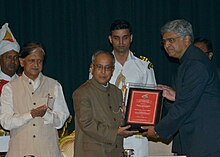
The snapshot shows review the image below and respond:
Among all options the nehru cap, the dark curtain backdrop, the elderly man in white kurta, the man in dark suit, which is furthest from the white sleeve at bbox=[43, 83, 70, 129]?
the dark curtain backdrop

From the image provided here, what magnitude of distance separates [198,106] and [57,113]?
3.59 ft

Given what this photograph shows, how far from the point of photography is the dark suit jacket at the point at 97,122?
3891 millimetres

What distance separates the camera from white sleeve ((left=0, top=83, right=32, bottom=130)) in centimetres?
404

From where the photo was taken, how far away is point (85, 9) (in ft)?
18.7

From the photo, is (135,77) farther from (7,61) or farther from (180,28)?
(7,61)

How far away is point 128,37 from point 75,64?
47.4 inches

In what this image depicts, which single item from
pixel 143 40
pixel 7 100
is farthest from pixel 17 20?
pixel 7 100

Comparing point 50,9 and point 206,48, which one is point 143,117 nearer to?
point 206,48

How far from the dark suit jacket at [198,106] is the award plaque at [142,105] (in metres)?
0.34

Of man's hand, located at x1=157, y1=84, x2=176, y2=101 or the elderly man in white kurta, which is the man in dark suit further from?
the elderly man in white kurta

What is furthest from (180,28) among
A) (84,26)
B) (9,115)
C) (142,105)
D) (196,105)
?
(84,26)

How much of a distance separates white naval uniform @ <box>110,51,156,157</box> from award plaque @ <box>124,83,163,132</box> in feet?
1.81

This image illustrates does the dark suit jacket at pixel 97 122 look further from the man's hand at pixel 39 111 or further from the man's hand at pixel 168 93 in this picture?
the man's hand at pixel 168 93

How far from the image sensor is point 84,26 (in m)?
5.70
